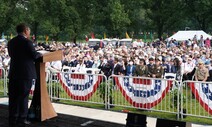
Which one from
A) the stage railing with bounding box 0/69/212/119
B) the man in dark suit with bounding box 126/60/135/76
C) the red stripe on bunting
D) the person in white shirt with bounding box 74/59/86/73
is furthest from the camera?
the person in white shirt with bounding box 74/59/86/73

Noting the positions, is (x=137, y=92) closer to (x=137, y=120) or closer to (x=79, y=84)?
(x=79, y=84)

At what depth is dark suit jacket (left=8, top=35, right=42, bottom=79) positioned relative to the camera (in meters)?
6.29

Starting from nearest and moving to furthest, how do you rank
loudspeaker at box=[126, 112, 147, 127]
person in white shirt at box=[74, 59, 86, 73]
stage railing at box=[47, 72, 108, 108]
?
1. loudspeaker at box=[126, 112, 147, 127]
2. stage railing at box=[47, 72, 108, 108]
3. person in white shirt at box=[74, 59, 86, 73]

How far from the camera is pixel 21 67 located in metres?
6.31

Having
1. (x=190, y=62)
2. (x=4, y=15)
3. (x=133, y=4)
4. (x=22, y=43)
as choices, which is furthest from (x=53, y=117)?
(x=133, y=4)

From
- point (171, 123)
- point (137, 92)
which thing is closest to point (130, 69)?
point (137, 92)

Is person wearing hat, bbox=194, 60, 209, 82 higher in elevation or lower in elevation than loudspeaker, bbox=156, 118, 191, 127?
higher

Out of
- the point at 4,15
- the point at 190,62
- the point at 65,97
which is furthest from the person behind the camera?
the point at 4,15

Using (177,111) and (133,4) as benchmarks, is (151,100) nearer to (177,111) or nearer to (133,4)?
(177,111)

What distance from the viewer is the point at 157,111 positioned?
9820 millimetres

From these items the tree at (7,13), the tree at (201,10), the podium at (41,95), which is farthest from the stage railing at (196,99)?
the tree at (7,13)

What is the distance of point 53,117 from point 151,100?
3.00 m

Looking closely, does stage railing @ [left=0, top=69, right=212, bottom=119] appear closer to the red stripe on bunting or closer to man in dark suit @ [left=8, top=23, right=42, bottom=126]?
the red stripe on bunting

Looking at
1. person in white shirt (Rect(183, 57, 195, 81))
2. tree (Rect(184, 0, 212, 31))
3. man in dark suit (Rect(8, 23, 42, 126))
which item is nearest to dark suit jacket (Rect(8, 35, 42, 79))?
man in dark suit (Rect(8, 23, 42, 126))
